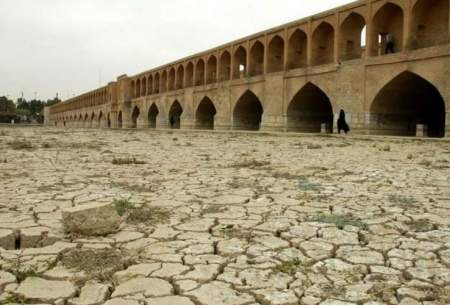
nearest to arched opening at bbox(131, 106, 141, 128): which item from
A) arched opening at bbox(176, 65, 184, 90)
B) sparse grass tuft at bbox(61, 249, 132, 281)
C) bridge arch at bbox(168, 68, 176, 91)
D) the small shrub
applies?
bridge arch at bbox(168, 68, 176, 91)

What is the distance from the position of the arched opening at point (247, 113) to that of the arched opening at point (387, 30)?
7.85 meters

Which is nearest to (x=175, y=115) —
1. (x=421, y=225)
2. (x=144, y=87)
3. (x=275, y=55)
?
(x=144, y=87)

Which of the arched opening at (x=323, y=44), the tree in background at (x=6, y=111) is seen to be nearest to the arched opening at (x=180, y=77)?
the arched opening at (x=323, y=44)

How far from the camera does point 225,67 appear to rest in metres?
27.1

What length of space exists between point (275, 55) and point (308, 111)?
3.69 m

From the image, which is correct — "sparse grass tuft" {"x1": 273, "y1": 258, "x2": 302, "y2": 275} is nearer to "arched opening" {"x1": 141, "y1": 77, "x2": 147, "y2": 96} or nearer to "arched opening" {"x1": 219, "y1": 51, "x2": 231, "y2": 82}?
"arched opening" {"x1": 219, "y1": 51, "x2": 231, "y2": 82}

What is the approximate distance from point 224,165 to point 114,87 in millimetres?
40506

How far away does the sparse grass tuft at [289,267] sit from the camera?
226 centimetres

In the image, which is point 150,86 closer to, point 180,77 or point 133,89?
point 133,89

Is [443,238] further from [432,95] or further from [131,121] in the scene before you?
[131,121]

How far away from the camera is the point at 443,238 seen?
285 cm

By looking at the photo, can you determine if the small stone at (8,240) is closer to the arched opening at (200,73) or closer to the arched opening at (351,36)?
the arched opening at (351,36)

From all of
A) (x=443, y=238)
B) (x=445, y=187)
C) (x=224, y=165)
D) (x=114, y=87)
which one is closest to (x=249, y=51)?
(x=224, y=165)

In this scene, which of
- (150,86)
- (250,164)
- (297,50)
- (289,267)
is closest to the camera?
(289,267)
